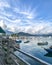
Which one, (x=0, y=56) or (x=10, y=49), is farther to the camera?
(x=0, y=56)

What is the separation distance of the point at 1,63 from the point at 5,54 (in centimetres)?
35

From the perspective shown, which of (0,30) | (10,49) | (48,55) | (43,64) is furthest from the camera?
(48,55)

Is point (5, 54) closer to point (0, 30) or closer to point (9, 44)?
point (9, 44)

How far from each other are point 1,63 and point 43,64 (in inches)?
132

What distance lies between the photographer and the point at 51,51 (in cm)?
4659

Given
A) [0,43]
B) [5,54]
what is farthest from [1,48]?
[5,54]

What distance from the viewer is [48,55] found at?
46375 mm

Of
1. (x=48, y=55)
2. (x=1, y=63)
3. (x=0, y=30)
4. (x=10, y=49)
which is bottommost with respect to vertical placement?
(x=48, y=55)

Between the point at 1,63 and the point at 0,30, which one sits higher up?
the point at 0,30

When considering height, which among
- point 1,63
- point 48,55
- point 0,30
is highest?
point 0,30

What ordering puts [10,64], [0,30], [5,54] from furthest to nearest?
[0,30], [5,54], [10,64]

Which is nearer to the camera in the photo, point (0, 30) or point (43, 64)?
point (43, 64)

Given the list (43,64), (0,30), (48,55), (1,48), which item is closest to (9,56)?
(1,48)

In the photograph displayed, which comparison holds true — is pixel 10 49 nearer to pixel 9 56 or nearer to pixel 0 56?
pixel 9 56
